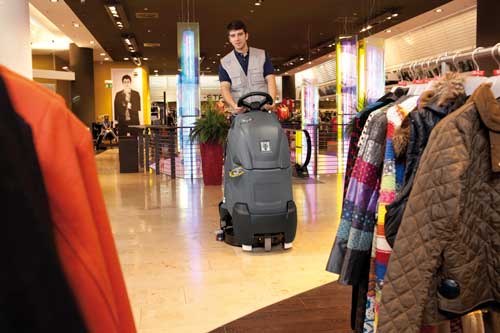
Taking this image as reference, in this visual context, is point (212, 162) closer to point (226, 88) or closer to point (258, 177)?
point (226, 88)

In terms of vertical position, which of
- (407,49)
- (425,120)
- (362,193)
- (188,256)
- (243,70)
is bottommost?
(188,256)

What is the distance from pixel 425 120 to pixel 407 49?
17.3m

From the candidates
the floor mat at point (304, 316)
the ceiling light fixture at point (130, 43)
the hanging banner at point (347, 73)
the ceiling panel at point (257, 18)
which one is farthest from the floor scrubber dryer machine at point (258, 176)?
the ceiling light fixture at point (130, 43)

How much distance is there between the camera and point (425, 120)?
185 cm

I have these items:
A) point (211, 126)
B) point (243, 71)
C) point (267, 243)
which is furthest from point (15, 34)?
point (211, 126)

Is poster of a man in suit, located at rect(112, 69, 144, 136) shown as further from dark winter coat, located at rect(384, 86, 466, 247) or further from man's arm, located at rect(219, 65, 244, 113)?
dark winter coat, located at rect(384, 86, 466, 247)

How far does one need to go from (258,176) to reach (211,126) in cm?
488

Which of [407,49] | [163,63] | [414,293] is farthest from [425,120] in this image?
[163,63]

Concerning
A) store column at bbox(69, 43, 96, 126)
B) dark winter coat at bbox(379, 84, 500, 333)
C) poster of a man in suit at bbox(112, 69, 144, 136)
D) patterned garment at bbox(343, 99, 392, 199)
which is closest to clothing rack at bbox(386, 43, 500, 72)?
patterned garment at bbox(343, 99, 392, 199)

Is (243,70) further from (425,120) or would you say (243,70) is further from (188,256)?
(425,120)

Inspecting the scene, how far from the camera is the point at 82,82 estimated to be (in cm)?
2153

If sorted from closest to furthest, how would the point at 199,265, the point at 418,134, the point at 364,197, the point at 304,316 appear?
the point at 418,134 < the point at 364,197 < the point at 304,316 < the point at 199,265

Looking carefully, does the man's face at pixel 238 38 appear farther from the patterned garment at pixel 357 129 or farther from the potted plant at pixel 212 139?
the potted plant at pixel 212 139

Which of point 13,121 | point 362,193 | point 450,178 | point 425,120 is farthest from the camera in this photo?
point 362,193
